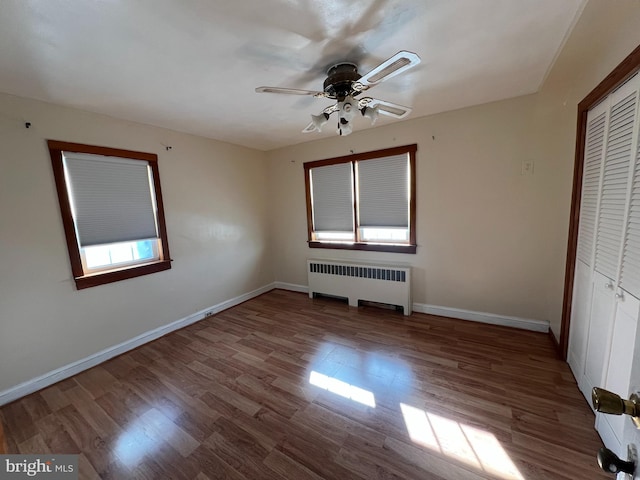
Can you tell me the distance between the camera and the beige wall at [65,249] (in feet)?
6.73

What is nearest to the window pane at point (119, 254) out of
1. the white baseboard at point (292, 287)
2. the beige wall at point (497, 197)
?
the white baseboard at point (292, 287)

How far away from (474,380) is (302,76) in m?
2.83

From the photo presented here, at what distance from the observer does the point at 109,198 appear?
258 centimetres

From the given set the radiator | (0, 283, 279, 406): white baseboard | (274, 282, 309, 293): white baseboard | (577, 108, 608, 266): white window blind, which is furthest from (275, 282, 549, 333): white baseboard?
(0, 283, 279, 406): white baseboard

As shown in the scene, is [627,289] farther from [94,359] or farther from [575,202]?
[94,359]

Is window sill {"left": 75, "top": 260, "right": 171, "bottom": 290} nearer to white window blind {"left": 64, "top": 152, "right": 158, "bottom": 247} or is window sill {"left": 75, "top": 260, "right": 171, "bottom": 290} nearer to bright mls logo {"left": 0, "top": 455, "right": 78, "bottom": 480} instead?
white window blind {"left": 64, "top": 152, "right": 158, "bottom": 247}

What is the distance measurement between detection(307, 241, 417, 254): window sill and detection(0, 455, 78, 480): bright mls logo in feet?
10.4

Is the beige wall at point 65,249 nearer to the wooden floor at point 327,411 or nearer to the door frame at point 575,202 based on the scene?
the wooden floor at point 327,411

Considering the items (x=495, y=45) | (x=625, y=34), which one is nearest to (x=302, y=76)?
(x=495, y=45)

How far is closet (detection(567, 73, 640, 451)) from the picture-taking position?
1337mm

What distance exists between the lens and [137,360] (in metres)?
2.55

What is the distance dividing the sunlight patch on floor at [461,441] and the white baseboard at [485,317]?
5.35 feet

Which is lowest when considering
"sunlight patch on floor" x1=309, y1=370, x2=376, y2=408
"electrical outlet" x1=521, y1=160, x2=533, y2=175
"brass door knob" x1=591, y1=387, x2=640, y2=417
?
"sunlight patch on floor" x1=309, y1=370, x2=376, y2=408

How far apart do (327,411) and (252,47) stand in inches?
101
